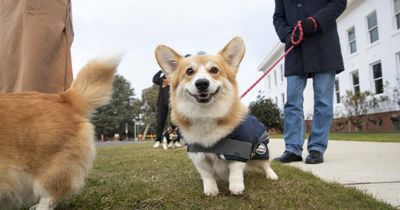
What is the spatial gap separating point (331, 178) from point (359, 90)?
15490mm

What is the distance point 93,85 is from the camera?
2.28m

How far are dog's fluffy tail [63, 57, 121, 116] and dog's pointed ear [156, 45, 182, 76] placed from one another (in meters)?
0.78

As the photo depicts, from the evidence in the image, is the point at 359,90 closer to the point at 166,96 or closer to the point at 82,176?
the point at 166,96

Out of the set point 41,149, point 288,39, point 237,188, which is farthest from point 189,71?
point 288,39

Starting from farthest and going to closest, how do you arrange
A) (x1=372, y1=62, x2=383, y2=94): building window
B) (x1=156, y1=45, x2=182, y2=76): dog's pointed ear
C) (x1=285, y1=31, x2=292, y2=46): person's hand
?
(x1=372, y1=62, x2=383, y2=94): building window
(x1=285, y1=31, x2=292, y2=46): person's hand
(x1=156, y1=45, x2=182, y2=76): dog's pointed ear

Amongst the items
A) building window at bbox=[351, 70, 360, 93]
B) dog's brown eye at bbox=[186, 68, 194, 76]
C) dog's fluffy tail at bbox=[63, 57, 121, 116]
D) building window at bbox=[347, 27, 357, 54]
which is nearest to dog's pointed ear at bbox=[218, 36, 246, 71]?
dog's brown eye at bbox=[186, 68, 194, 76]

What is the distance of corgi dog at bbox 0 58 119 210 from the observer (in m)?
1.90

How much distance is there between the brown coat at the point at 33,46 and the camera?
2807mm

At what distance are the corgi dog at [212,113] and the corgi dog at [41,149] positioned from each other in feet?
Result: 2.85

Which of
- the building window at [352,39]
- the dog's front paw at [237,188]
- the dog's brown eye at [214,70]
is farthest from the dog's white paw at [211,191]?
the building window at [352,39]

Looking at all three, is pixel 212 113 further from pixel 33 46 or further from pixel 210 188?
pixel 33 46

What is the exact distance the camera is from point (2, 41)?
2.96 m

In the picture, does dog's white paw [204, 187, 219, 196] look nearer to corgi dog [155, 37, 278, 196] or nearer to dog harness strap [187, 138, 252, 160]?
corgi dog [155, 37, 278, 196]

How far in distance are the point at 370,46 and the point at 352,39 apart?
2460mm
